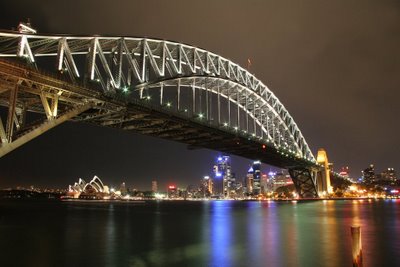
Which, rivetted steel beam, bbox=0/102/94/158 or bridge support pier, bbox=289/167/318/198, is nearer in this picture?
rivetted steel beam, bbox=0/102/94/158

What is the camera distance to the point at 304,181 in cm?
11050

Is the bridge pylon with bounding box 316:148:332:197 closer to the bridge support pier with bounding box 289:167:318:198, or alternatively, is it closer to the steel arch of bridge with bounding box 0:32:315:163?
the bridge support pier with bounding box 289:167:318:198

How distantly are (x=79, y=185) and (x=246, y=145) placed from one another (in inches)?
5162

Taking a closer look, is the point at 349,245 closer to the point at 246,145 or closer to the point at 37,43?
the point at 37,43

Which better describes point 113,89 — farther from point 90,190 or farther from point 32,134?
point 90,190

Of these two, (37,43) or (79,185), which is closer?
(37,43)

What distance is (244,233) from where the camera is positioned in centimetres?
2798

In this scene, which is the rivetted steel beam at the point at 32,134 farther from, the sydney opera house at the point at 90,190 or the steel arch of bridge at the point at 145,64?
the sydney opera house at the point at 90,190

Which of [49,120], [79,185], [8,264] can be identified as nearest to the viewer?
[8,264]

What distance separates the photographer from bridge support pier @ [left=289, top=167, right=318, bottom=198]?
104438mm

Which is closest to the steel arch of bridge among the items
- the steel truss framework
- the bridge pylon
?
the steel truss framework

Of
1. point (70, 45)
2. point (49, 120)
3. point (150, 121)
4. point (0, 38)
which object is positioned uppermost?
point (70, 45)

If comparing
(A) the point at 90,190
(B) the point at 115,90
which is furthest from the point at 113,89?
(A) the point at 90,190

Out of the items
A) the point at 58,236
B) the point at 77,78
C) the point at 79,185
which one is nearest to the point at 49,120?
the point at 77,78
